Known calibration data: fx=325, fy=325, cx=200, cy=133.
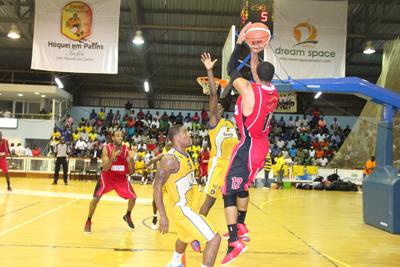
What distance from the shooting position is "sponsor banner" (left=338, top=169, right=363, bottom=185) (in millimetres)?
16859

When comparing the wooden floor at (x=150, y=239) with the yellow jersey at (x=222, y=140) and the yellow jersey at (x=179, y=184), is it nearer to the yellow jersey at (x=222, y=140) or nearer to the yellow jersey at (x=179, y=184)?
the yellow jersey at (x=179, y=184)

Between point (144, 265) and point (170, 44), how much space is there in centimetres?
1837

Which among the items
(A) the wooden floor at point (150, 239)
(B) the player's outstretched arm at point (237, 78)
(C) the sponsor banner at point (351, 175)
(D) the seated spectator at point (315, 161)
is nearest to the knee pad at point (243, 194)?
(B) the player's outstretched arm at point (237, 78)

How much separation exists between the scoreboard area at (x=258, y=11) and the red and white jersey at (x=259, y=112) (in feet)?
19.3

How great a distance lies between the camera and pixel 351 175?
17.0 metres

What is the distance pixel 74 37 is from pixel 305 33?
31.4 ft

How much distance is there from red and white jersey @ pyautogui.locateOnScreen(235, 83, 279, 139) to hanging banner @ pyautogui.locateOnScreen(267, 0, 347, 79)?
9973 millimetres

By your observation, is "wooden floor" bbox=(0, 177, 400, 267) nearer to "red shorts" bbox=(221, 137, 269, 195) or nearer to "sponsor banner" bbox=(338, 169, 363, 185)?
"red shorts" bbox=(221, 137, 269, 195)

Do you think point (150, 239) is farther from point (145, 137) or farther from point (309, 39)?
point (145, 137)

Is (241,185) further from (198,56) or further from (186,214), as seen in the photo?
(198,56)

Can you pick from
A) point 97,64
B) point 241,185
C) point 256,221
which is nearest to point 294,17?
point 97,64

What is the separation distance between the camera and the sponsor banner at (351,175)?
1686 centimetres

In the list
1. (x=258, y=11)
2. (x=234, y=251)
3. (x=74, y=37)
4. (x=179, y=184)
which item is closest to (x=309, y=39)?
(x=258, y=11)

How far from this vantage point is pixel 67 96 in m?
25.1
